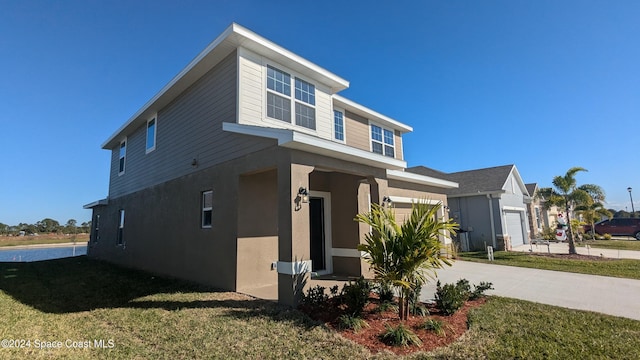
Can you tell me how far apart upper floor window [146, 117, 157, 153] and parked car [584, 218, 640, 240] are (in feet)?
107

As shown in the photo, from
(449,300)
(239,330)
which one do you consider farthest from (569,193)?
(239,330)

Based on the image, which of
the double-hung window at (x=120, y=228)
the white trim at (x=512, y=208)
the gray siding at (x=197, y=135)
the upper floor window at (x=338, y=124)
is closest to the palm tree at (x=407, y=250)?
the gray siding at (x=197, y=135)

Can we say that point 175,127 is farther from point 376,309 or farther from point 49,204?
point 49,204

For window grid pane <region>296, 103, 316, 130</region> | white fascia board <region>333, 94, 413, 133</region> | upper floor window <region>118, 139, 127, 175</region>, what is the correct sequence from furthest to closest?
upper floor window <region>118, 139, 127, 175</region>, white fascia board <region>333, 94, 413, 133</region>, window grid pane <region>296, 103, 316, 130</region>

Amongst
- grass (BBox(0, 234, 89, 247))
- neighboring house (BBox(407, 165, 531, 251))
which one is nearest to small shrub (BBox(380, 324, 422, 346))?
neighboring house (BBox(407, 165, 531, 251))

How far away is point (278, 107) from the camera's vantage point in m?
8.39

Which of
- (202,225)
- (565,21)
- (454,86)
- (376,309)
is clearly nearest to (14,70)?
(202,225)

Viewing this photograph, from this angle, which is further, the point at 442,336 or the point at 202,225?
the point at 202,225

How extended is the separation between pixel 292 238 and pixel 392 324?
224 cm

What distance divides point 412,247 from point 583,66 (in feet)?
36.5

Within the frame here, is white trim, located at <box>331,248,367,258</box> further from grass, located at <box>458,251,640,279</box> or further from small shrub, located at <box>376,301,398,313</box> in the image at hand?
grass, located at <box>458,251,640,279</box>

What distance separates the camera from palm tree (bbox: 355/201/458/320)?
181 inches

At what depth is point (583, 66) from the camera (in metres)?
10.4

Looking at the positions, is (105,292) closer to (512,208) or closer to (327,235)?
(327,235)
